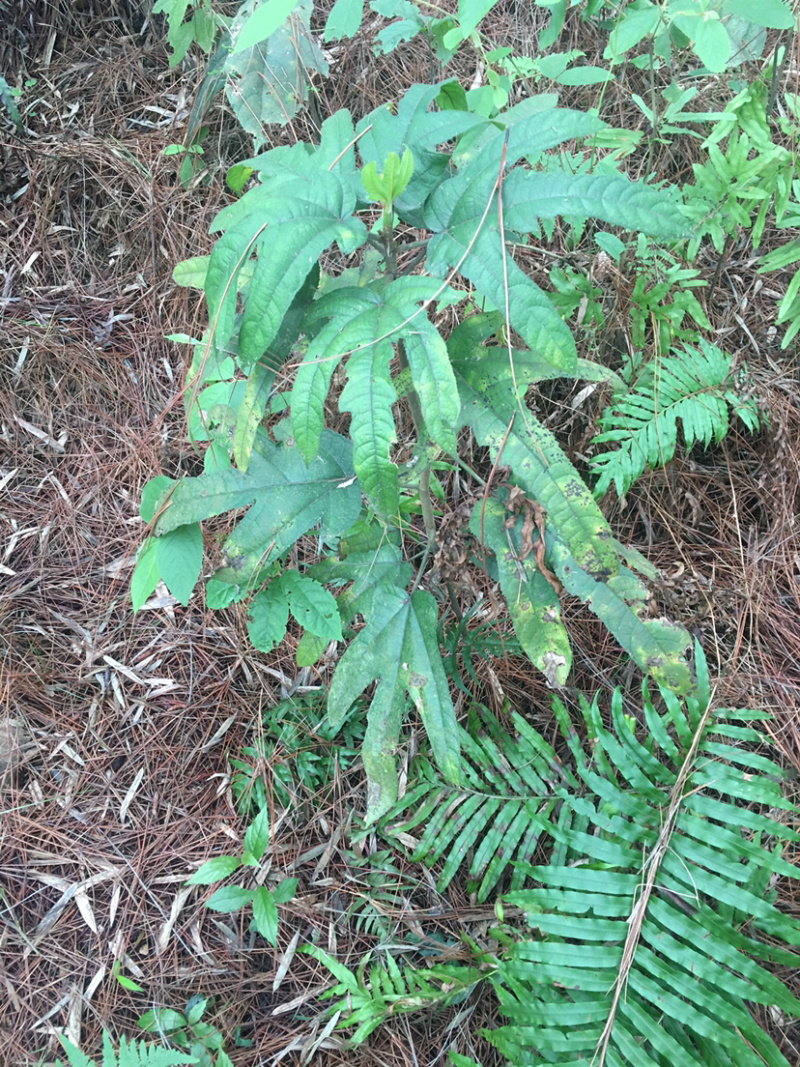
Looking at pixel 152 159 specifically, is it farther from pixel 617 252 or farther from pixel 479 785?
pixel 479 785

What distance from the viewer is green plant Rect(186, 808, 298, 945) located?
166 centimetres

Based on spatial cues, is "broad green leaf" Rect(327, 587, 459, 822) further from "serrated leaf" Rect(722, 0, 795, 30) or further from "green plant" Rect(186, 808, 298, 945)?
"serrated leaf" Rect(722, 0, 795, 30)

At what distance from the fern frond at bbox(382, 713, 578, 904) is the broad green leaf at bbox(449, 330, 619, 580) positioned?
590 millimetres

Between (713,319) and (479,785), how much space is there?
62.1 inches

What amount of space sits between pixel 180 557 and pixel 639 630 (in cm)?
86

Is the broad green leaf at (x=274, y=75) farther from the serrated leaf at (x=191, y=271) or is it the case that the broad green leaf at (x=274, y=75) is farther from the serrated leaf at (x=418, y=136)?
the serrated leaf at (x=418, y=136)

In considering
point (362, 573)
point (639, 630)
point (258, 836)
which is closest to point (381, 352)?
point (362, 573)

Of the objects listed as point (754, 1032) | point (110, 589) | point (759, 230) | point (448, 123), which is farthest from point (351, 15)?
point (754, 1032)

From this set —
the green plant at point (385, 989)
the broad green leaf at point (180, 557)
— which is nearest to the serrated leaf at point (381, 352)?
the broad green leaf at point (180, 557)

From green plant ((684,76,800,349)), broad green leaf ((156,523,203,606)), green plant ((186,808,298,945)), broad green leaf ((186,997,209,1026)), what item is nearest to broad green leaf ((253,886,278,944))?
green plant ((186,808,298,945))

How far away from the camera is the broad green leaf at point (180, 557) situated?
4.43 ft

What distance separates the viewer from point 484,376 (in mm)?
1222

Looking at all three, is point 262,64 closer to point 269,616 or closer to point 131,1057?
point 269,616

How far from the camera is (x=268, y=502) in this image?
135 cm
